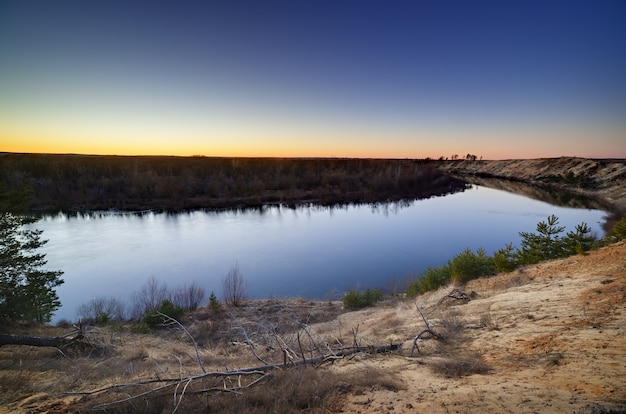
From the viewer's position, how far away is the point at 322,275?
62.2ft

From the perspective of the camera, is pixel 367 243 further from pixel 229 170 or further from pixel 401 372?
pixel 229 170

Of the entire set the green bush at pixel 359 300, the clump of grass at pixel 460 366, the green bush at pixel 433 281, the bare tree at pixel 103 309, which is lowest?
the bare tree at pixel 103 309

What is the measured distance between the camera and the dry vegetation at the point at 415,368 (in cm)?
389

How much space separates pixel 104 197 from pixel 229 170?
26.6 metres

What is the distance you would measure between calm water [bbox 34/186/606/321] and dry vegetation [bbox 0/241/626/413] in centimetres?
891

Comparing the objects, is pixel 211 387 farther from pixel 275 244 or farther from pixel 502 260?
pixel 275 244

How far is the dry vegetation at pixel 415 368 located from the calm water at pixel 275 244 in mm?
8907

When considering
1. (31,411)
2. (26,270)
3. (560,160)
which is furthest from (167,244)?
(560,160)

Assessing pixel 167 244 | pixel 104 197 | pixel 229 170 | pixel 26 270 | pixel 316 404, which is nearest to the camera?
pixel 316 404

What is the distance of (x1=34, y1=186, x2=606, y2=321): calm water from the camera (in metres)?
18.3

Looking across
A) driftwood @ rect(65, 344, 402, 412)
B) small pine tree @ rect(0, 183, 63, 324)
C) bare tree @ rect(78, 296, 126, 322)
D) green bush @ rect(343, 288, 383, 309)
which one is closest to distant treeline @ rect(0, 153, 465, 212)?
bare tree @ rect(78, 296, 126, 322)

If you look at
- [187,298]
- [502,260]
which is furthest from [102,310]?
[502,260]

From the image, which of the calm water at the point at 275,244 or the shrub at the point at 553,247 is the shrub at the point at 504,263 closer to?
the shrub at the point at 553,247

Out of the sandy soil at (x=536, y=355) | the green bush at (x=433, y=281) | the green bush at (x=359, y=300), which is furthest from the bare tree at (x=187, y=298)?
the sandy soil at (x=536, y=355)
